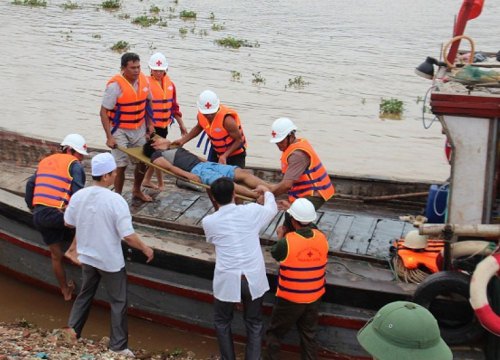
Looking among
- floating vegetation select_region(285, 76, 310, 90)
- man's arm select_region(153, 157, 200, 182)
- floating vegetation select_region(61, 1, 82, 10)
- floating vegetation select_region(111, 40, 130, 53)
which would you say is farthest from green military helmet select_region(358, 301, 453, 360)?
floating vegetation select_region(61, 1, 82, 10)

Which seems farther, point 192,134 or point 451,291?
point 192,134

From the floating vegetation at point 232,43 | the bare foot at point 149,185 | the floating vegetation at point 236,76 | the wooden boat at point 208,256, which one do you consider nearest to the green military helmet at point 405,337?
the wooden boat at point 208,256

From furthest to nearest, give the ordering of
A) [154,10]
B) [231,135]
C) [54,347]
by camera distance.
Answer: [154,10], [231,135], [54,347]

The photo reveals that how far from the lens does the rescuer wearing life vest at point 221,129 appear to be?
20.8 feet

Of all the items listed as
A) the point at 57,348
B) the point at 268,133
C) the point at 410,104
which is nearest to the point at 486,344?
the point at 57,348

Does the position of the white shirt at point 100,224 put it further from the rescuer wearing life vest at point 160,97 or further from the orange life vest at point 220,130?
the rescuer wearing life vest at point 160,97

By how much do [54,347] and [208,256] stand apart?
4.98 feet

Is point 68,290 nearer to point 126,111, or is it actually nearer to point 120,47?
point 126,111

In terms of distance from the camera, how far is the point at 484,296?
4566 mm

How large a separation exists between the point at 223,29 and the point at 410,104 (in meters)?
12.8

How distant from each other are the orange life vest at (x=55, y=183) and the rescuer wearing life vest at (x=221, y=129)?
1446mm

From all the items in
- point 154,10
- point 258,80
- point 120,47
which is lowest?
point 258,80

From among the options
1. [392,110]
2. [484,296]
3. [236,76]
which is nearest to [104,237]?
[484,296]

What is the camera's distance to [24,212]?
6.45 m
